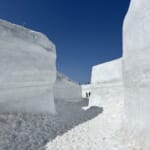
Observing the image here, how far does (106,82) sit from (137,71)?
13.3ft

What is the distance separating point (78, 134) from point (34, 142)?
101cm

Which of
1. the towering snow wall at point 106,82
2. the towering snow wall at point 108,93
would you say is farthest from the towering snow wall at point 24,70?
the towering snow wall at point 106,82

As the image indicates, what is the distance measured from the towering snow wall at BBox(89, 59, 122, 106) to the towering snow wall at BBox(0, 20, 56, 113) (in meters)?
2.42

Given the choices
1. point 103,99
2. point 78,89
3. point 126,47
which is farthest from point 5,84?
point 78,89

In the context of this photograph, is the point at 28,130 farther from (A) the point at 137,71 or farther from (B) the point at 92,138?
(A) the point at 137,71

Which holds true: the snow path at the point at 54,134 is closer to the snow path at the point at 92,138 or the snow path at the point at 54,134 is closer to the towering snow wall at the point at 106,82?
the snow path at the point at 92,138

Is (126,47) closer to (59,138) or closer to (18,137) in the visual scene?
(59,138)

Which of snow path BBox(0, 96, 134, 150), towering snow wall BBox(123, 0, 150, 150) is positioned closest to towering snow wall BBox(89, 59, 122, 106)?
snow path BBox(0, 96, 134, 150)

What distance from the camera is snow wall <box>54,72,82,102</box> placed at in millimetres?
10016

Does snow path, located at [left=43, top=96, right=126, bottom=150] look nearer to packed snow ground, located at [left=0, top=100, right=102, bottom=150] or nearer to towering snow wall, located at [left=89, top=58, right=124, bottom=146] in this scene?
towering snow wall, located at [left=89, top=58, right=124, bottom=146]

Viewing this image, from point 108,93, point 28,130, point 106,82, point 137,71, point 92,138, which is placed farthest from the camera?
point 106,82

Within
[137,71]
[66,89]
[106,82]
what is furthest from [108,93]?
[66,89]

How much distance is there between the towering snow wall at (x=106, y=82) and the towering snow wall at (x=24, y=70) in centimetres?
242

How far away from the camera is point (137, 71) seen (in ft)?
10.7
